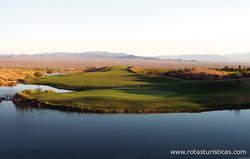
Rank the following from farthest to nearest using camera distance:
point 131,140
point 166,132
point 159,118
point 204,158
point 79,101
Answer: point 79,101 → point 159,118 → point 166,132 → point 131,140 → point 204,158

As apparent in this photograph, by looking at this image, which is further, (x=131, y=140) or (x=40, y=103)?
(x=40, y=103)

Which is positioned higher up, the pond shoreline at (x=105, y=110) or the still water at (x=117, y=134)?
the pond shoreline at (x=105, y=110)

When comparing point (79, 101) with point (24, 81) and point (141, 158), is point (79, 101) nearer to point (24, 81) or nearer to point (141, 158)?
point (141, 158)

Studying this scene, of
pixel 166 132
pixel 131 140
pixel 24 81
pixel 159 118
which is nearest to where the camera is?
pixel 131 140

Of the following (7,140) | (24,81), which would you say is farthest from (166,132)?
(24,81)

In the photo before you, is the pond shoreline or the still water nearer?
the still water

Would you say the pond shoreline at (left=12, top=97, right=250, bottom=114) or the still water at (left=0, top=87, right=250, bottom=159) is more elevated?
the pond shoreline at (left=12, top=97, right=250, bottom=114)

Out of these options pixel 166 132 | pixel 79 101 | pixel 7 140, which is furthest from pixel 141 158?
pixel 79 101
